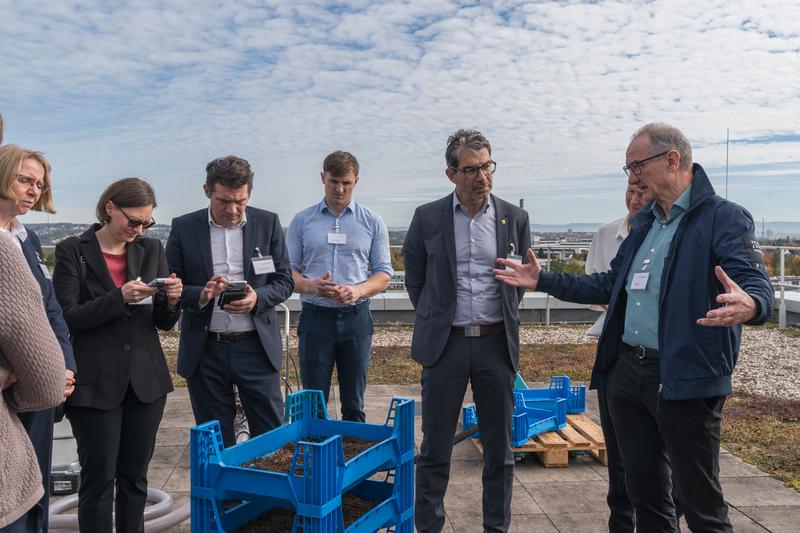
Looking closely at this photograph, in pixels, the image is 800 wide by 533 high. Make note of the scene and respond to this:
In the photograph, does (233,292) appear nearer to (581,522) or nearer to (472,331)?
(472,331)

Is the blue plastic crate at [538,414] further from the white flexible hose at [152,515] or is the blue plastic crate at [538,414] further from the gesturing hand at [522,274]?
the white flexible hose at [152,515]

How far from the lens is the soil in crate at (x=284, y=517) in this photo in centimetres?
253

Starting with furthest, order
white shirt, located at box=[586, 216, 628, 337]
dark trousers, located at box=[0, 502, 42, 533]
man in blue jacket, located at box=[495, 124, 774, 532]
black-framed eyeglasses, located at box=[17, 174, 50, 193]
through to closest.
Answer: white shirt, located at box=[586, 216, 628, 337] < black-framed eyeglasses, located at box=[17, 174, 50, 193] < man in blue jacket, located at box=[495, 124, 774, 532] < dark trousers, located at box=[0, 502, 42, 533]

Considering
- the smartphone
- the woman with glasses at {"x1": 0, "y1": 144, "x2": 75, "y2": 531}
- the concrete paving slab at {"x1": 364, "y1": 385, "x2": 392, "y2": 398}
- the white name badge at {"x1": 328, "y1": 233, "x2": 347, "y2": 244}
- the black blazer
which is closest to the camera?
the woman with glasses at {"x1": 0, "y1": 144, "x2": 75, "y2": 531}

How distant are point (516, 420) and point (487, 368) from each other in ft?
4.27

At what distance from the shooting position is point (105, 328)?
2891mm

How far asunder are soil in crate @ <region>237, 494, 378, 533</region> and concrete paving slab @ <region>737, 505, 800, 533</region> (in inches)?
88.4

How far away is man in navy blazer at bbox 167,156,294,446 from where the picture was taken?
10.5 feet

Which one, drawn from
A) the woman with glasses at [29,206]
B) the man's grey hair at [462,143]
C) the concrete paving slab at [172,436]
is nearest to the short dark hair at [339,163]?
the man's grey hair at [462,143]

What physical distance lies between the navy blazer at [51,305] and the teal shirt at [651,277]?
2.17 m

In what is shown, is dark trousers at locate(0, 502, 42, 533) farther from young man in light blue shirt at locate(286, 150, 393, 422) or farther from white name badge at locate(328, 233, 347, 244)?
white name badge at locate(328, 233, 347, 244)

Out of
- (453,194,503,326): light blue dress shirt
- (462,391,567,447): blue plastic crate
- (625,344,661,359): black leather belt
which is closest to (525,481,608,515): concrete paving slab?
(462,391,567,447): blue plastic crate

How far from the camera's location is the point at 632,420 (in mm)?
2791

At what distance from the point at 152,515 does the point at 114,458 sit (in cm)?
90
